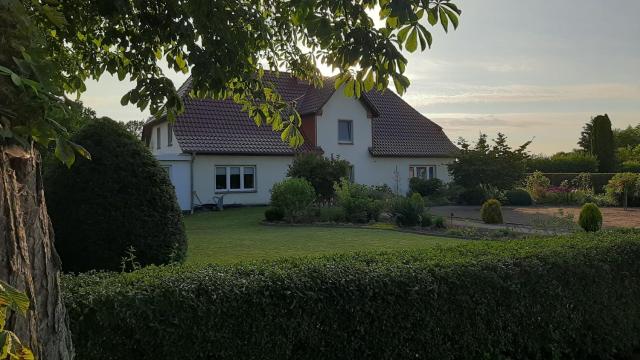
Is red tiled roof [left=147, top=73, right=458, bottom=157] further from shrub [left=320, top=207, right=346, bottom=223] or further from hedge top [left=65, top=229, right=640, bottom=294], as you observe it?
hedge top [left=65, top=229, right=640, bottom=294]

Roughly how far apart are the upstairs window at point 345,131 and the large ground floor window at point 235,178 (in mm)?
5811

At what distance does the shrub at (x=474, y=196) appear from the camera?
92.5 ft

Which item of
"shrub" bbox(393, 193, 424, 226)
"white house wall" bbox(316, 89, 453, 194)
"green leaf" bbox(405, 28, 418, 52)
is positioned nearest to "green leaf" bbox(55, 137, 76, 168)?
"green leaf" bbox(405, 28, 418, 52)

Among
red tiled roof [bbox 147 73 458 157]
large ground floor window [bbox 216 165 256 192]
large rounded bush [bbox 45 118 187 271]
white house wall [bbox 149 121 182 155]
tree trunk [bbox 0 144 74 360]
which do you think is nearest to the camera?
tree trunk [bbox 0 144 74 360]

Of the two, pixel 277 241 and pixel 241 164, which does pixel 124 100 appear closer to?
pixel 277 241

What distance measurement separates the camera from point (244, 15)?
515cm

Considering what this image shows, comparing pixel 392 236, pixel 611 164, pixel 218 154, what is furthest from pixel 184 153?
pixel 611 164

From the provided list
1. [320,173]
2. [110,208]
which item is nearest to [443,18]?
[110,208]

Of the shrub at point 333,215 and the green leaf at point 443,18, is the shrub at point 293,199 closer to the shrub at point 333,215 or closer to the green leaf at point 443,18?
the shrub at point 333,215

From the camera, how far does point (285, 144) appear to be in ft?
91.1

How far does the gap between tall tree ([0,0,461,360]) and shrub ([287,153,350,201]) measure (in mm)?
15696

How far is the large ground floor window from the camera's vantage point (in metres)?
25.7

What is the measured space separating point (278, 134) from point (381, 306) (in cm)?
2399

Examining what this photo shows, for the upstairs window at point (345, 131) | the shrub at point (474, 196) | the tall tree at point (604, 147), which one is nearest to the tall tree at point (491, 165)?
the shrub at point (474, 196)
